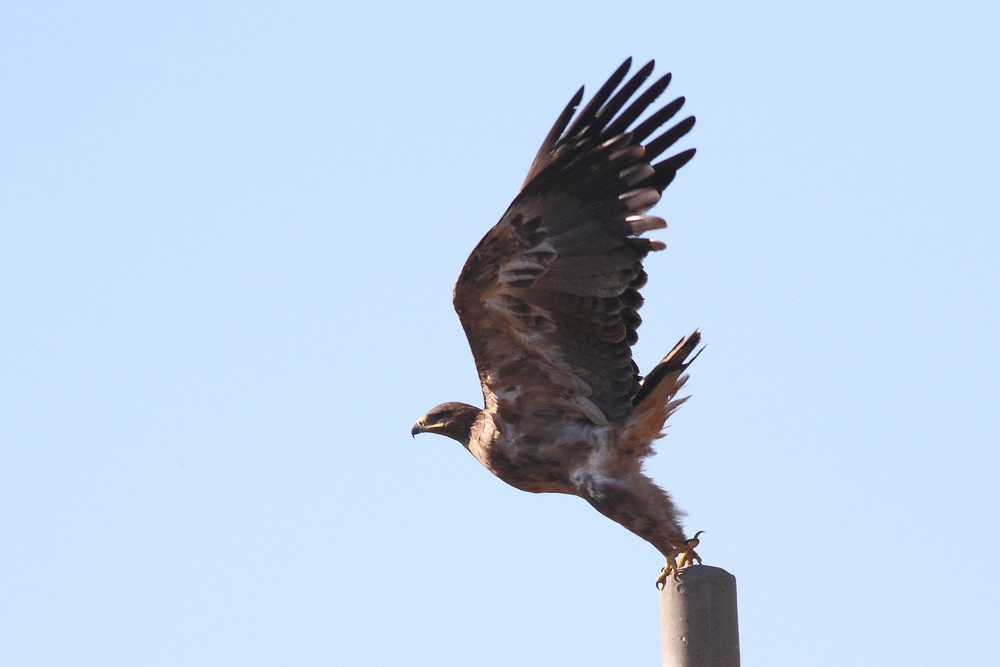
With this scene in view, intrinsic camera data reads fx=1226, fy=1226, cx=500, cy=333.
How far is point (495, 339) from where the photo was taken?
289 inches

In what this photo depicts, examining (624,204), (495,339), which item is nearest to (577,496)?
(495,339)

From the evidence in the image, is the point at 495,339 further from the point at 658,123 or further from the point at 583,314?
the point at 658,123

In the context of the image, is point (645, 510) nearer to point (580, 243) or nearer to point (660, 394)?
point (660, 394)

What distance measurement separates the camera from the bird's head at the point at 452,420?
7.91 metres

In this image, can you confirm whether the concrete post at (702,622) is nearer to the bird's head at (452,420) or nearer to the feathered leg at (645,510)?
the feathered leg at (645,510)

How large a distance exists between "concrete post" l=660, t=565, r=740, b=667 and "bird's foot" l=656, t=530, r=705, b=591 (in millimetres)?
1056

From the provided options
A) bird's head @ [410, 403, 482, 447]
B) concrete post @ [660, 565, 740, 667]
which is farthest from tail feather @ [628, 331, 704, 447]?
concrete post @ [660, 565, 740, 667]

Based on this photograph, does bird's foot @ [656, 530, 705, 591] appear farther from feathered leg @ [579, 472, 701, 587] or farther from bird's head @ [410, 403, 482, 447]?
bird's head @ [410, 403, 482, 447]

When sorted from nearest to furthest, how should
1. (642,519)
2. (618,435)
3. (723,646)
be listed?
(723,646)
(642,519)
(618,435)

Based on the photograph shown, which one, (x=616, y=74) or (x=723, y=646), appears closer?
(x=723, y=646)

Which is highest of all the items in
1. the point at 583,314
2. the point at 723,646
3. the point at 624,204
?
the point at 624,204

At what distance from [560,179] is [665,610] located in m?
2.66

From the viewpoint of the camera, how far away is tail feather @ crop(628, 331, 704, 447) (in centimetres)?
750

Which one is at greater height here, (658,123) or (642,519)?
(658,123)
